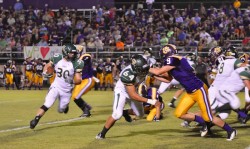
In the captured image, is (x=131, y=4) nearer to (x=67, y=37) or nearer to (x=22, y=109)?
(x=67, y=37)

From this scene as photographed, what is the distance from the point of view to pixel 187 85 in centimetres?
955

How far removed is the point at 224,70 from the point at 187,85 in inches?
67.8

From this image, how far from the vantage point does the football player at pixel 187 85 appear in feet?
30.8

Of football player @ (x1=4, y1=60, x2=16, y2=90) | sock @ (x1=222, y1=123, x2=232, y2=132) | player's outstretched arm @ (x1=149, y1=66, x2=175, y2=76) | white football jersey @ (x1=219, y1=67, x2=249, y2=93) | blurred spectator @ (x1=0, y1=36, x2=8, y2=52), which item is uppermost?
player's outstretched arm @ (x1=149, y1=66, x2=175, y2=76)

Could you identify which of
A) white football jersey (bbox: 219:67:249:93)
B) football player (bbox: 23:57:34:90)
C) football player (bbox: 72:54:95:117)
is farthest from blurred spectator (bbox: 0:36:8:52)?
white football jersey (bbox: 219:67:249:93)

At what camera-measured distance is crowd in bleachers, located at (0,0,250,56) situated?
83.7ft

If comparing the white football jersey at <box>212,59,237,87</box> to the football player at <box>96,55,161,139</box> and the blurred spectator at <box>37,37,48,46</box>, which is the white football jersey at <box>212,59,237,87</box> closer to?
the football player at <box>96,55,161,139</box>

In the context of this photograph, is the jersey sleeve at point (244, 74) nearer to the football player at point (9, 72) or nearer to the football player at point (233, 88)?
the football player at point (233, 88)

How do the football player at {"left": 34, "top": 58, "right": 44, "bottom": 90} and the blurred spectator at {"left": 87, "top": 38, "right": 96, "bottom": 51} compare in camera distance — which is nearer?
the football player at {"left": 34, "top": 58, "right": 44, "bottom": 90}

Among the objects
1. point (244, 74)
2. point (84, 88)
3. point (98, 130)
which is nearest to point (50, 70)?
point (98, 130)

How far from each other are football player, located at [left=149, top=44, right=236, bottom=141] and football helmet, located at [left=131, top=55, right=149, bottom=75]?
119 mm

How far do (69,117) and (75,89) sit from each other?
66 cm

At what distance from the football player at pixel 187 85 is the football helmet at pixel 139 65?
0.39 ft

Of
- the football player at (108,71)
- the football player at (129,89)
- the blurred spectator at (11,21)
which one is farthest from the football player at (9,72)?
the football player at (129,89)
